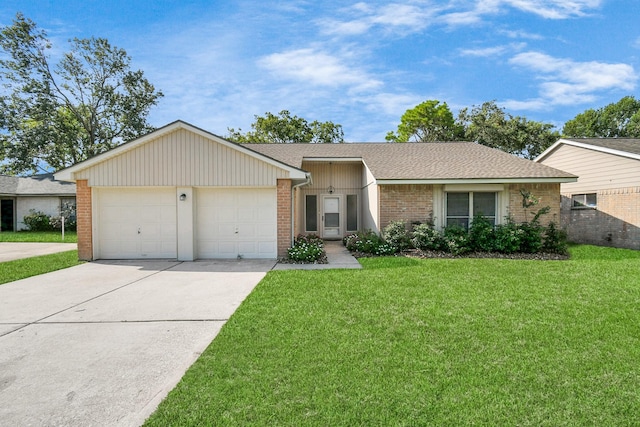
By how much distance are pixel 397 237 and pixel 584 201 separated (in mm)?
9111

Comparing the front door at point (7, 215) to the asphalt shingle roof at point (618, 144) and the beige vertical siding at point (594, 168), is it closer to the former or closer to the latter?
the beige vertical siding at point (594, 168)

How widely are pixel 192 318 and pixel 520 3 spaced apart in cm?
1196

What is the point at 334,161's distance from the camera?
1464 cm

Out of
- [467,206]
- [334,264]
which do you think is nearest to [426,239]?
[467,206]

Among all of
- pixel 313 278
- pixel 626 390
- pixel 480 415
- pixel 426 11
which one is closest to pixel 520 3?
pixel 426 11

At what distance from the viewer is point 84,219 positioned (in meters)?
10.4

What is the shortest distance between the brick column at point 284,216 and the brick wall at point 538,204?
24.9 feet

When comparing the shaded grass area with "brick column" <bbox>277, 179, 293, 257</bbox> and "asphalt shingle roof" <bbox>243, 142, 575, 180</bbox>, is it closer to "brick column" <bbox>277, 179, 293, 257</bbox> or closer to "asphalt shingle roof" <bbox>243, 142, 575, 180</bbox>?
"brick column" <bbox>277, 179, 293, 257</bbox>

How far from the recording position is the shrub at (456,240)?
416 inches

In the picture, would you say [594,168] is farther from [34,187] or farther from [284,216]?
[34,187]

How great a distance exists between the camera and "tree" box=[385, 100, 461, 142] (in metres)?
33.2

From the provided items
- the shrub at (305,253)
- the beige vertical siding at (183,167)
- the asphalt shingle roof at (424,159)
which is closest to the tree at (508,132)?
the asphalt shingle roof at (424,159)

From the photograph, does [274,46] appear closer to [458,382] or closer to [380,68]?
[380,68]

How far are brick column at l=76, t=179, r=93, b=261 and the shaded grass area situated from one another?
395 millimetres
